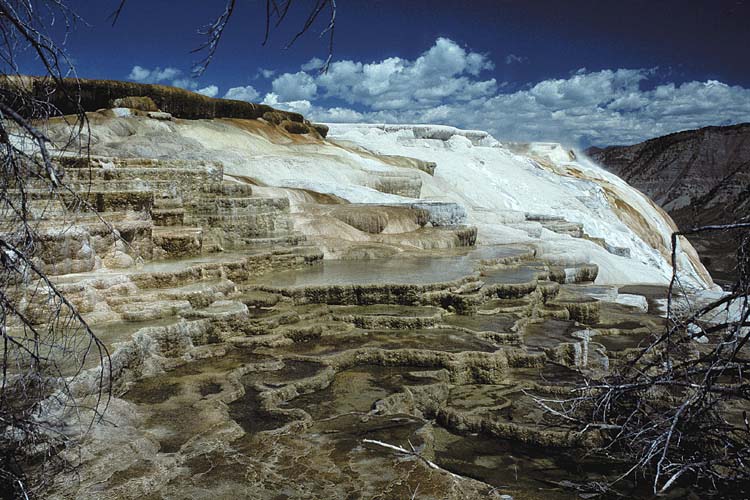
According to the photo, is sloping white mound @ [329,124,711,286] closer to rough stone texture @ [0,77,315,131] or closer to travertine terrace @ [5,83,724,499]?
travertine terrace @ [5,83,724,499]

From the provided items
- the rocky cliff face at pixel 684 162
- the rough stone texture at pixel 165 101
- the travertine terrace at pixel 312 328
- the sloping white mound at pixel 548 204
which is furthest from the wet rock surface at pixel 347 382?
the rocky cliff face at pixel 684 162

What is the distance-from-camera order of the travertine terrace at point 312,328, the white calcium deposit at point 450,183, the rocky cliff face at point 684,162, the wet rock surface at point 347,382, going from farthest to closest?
the rocky cliff face at point 684,162
the white calcium deposit at point 450,183
the travertine terrace at point 312,328
the wet rock surface at point 347,382

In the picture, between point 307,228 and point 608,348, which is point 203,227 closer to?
point 307,228

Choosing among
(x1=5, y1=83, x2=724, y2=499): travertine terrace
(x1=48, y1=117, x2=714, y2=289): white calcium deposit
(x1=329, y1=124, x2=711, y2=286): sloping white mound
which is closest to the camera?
(x1=5, y1=83, x2=724, y2=499): travertine terrace

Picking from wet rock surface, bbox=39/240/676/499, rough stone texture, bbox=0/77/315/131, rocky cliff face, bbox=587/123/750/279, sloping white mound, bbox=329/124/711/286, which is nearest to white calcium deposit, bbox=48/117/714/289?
sloping white mound, bbox=329/124/711/286

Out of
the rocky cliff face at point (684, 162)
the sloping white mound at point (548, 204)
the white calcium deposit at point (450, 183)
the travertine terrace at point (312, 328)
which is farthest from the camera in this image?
the rocky cliff face at point (684, 162)

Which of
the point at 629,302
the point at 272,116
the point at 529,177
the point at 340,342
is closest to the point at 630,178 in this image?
the point at 529,177

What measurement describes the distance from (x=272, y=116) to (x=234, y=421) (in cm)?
1533

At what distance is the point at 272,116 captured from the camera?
18.7m

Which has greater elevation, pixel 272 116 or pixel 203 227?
pixel 272 116

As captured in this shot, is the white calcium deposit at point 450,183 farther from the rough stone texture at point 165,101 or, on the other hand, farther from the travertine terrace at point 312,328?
the rough stone texture at point 165,101

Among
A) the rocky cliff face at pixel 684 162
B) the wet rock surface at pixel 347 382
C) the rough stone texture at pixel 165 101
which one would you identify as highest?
the rocky cliff face at pixel 684 162

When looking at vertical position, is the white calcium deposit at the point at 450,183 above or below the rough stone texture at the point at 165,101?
below

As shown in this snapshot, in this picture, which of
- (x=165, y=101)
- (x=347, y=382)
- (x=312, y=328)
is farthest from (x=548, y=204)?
(x=347, y=382)
